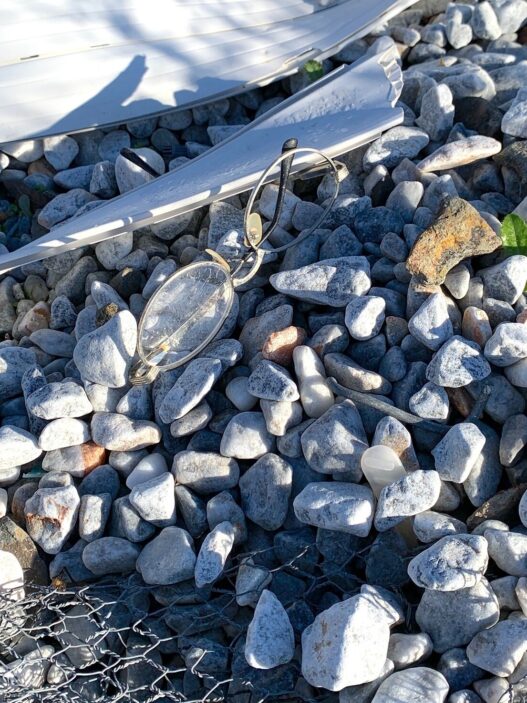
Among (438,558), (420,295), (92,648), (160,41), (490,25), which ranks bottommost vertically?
(92,648)

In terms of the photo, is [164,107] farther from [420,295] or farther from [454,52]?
[420,295]

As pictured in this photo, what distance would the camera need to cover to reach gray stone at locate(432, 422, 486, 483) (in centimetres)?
136

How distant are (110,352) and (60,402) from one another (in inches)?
5.2

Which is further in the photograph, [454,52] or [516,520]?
[454,52]

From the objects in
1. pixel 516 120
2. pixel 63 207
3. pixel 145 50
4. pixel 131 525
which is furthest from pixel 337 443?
pixel 145 50

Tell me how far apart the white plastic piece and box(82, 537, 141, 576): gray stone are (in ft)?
1.43

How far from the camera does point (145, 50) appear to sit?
2186 millimetres

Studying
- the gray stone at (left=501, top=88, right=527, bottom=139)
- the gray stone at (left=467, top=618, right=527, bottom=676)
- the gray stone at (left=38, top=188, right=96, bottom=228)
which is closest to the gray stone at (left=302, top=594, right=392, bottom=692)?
the gray stone at (left=467, top=618, right=527, bottom=676)

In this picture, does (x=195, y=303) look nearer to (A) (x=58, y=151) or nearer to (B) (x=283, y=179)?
(B) (x=283, y=179)

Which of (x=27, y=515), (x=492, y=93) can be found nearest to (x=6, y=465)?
(x=27, y=515)

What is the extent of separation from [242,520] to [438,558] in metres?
0.37

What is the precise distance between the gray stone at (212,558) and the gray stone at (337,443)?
20cm

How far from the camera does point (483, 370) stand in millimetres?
1425

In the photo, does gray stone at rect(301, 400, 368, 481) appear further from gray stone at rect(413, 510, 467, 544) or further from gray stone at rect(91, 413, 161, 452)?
gray stone at rect(91, 413, 161, 452)
